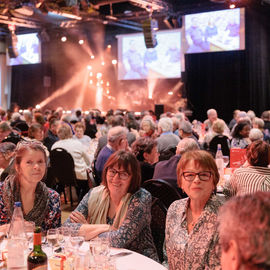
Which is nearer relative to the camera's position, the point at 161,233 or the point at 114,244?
the point at 114,244

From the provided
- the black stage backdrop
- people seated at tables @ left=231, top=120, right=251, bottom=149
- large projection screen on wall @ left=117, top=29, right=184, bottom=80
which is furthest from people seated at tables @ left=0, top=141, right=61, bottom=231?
large projection screen on wall @ left=117, top=29, right=184, bottom=80

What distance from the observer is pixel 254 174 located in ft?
11.3

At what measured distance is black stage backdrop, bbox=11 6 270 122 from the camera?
12.4 metres

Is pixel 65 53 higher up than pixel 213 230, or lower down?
higher up

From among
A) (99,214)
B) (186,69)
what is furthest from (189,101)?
(99,214)

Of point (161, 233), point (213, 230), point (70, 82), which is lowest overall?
point (161, 233)

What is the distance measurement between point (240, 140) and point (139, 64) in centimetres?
885

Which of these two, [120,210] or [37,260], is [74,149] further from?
[37,260]

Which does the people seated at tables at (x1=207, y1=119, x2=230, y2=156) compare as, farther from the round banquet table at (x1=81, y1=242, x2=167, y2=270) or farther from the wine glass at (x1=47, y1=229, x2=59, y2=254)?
the wine glass at (x1=47, y1=229, x2=59, y2=254)

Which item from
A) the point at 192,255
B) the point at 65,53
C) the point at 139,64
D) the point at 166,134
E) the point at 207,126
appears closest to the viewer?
the point at 192,255

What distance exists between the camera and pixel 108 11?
1334 cm

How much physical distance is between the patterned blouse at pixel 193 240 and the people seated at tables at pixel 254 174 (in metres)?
1.11

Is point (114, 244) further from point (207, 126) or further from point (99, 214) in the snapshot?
point (207, 126)

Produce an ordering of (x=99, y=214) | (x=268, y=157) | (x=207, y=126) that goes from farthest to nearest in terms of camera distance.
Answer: (x=207, y=126), (x=268, y=157), (x=99, y=214)
